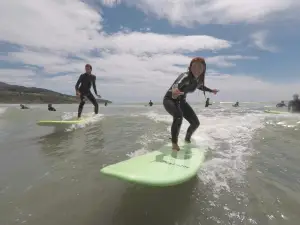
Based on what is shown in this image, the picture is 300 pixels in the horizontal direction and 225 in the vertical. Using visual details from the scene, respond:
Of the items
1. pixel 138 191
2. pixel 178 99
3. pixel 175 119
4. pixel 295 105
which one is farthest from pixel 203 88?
pixel 295 105

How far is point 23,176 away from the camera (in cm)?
461

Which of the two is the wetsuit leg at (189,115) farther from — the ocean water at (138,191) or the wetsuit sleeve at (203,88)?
the ocean water at (138,191)

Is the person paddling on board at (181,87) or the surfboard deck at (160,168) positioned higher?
the person paddling on board at (181,87)

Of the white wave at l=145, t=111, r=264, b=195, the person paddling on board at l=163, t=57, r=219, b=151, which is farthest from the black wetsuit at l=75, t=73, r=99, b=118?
the person paddling on board at l=163, t=57, r=219, b=151

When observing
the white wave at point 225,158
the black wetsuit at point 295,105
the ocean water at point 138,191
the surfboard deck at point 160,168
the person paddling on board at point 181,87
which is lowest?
the ocean water at point 138,191

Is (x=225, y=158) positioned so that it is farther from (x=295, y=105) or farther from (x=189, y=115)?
(x=295, y=105)

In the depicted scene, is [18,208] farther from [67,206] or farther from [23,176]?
[23,176]

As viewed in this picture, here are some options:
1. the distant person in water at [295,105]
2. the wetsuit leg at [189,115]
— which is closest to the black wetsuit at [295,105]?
the distant person in water at [295,105]

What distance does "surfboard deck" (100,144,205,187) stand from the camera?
3.57m

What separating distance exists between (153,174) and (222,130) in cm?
711

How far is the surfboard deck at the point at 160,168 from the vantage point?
11.7 feet

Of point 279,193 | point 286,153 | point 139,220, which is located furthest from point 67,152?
point 286,153

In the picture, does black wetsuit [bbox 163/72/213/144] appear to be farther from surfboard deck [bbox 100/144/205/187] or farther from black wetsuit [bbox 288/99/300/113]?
black wetsuit [bbox 288/99/300/113]

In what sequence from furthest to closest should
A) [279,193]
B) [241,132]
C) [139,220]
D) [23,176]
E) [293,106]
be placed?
[293,106], [241,132], [23,176], [279,193], [139,220]
